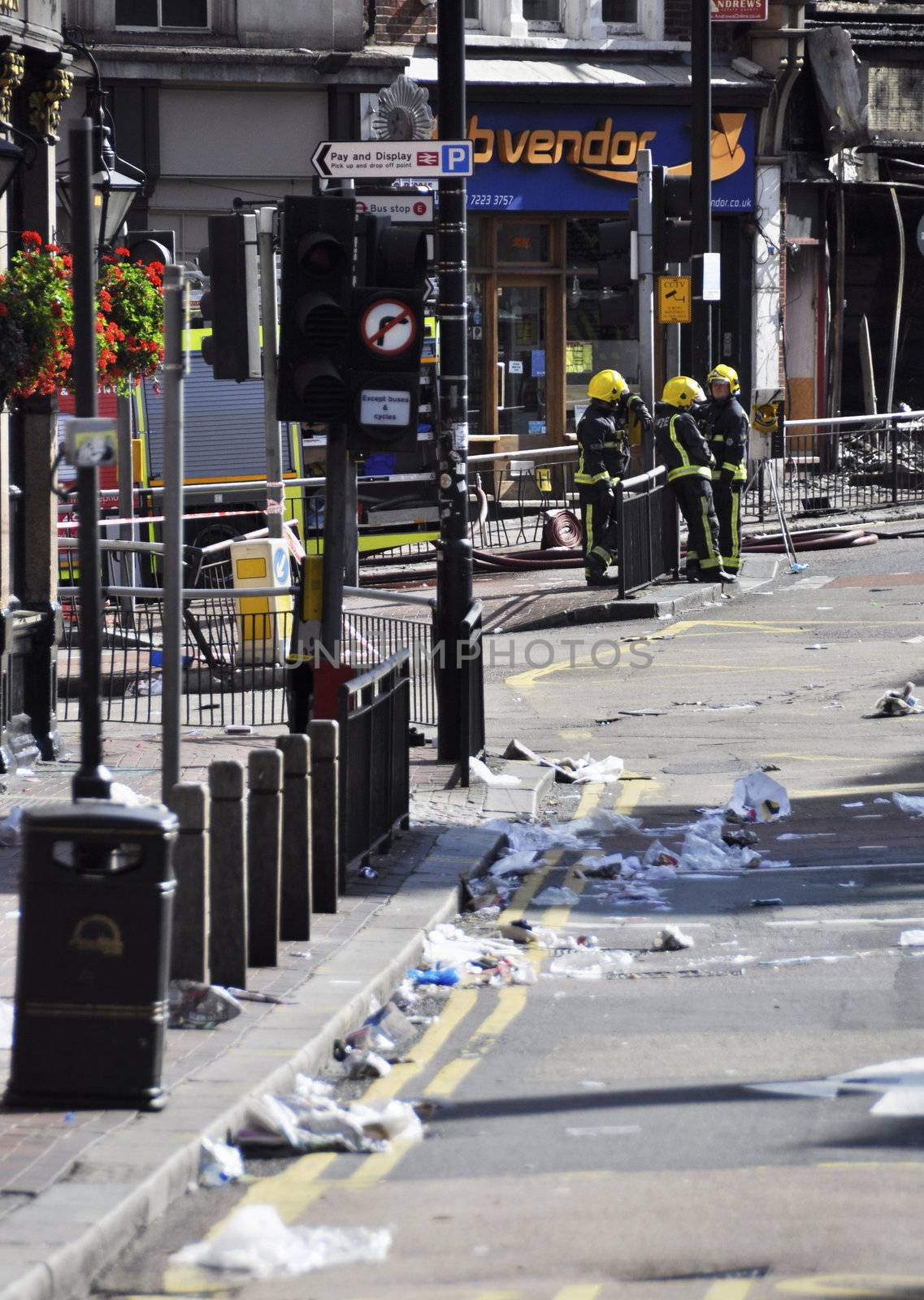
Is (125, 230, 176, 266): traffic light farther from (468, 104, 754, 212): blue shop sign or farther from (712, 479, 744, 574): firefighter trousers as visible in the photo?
(468, 104, 754, 212): blue shop sign

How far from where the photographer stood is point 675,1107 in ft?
19.9

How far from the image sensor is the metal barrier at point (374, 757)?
884 centimetres

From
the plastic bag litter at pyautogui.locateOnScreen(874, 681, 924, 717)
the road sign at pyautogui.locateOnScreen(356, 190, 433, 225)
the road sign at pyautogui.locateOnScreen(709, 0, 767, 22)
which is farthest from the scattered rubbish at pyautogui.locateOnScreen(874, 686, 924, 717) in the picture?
the road sign at pyautogui.locateOnScreen(709, 0, 767, 22)

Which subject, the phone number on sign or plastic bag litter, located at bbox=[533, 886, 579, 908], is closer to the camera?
plastic bag litter, located at bbox=[533, 886, 579, 908]

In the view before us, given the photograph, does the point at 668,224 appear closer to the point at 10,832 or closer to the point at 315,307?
the point at 315,307

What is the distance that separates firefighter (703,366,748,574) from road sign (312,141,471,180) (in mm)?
10280

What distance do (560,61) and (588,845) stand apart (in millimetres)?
20000

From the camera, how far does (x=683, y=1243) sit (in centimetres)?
493

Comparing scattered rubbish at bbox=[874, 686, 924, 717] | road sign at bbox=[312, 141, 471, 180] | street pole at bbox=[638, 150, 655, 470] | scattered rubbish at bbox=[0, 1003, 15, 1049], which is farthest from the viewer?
street pole at bbox=[638, 150, 655, 470]

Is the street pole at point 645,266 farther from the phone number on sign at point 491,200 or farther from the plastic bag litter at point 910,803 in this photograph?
the plastic bag litter at point 910,803

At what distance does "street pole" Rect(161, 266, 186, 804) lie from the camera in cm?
638

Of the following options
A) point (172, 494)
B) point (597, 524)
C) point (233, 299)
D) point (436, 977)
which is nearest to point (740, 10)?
point (597, 524)

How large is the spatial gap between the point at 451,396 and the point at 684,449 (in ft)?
29.2

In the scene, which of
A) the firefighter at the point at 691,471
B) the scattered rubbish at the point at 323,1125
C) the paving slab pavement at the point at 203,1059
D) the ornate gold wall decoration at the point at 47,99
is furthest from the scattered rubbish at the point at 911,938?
the firefighter at the point at 691,471
